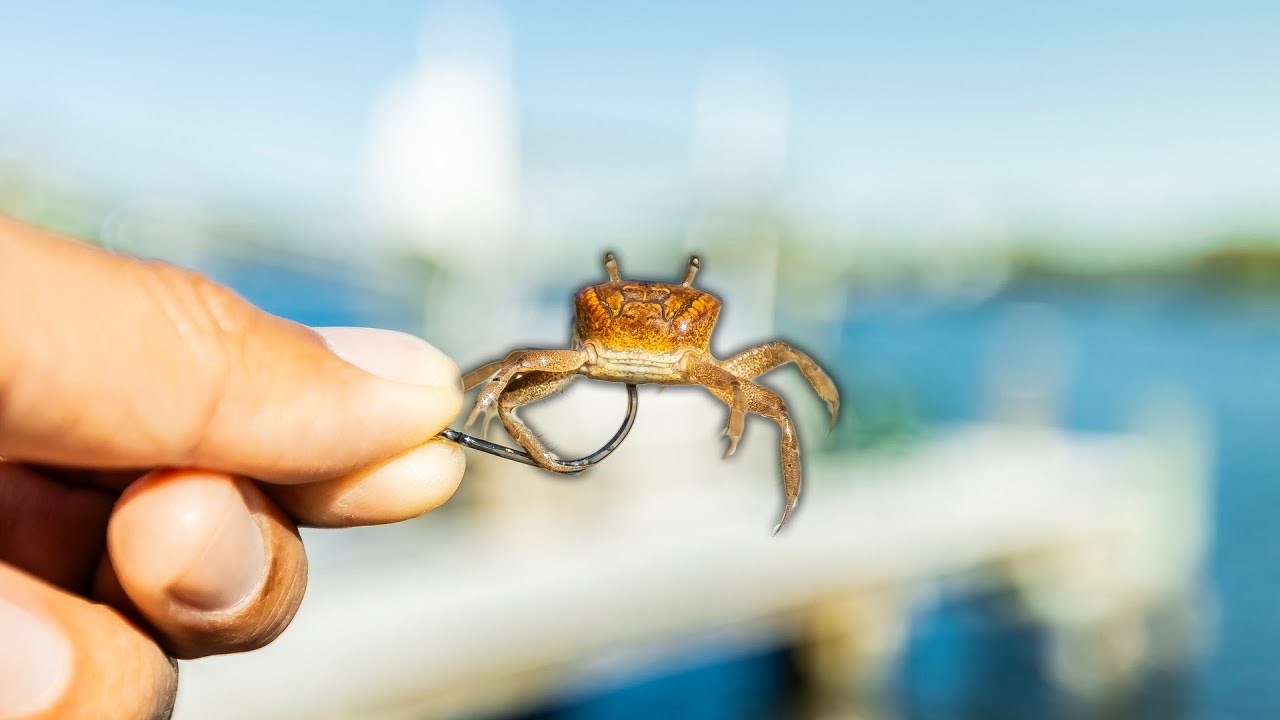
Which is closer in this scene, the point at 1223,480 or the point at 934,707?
the point at 934,707

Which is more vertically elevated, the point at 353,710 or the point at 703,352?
the point at 703,352

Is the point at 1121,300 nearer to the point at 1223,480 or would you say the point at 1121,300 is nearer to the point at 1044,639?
the point at 1223,480

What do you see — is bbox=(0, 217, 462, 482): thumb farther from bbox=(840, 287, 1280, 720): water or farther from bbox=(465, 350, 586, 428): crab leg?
bbox=(840, 287, 1280, 720): water

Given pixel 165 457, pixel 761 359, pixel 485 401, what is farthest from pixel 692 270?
pixel 165 457

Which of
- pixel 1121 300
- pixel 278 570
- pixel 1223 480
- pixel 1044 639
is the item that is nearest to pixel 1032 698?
pixel 1044 639

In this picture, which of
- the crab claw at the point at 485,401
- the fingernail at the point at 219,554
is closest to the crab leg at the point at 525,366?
the crab claw at the point at 485,401

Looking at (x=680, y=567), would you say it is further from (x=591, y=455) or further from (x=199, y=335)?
(x=199, y=335)

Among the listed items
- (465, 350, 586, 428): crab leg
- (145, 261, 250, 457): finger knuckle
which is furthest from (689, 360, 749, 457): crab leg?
(145, 261, 250, 457): finger knuckle
